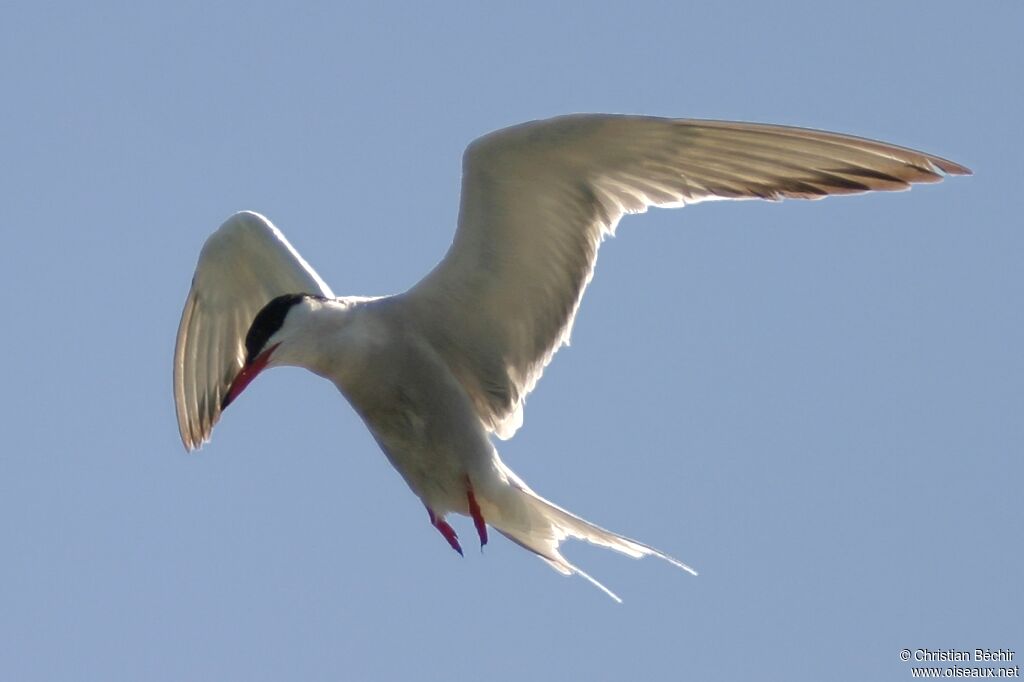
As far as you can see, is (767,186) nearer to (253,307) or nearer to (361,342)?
(361,342)

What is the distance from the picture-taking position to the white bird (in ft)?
19.6

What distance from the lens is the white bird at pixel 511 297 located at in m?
5.98

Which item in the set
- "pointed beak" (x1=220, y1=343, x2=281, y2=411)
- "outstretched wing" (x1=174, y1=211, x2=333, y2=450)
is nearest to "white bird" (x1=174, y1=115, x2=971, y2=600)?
"pointed beak" (x1=220, y1=343, x2=281, y2=411)

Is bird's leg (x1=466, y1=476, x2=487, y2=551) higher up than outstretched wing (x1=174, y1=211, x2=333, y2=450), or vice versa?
outstretched wing (x1=174, y1=211, x2=333, y2=450)

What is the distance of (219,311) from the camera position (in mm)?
7656

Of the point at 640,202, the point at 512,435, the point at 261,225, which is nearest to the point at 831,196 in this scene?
the point at 640,202

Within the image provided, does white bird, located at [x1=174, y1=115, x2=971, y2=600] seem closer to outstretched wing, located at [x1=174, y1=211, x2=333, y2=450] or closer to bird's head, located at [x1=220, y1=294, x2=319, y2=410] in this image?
bird's head, located at [x1=220, y1=294, x2=319, y2=410]

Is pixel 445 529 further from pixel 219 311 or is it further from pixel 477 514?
pixel 219 311

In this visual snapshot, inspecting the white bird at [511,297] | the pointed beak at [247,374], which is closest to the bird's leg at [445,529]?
the white bird at [511,297]

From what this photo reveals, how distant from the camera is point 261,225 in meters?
7.28

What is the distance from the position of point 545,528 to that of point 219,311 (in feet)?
6.86

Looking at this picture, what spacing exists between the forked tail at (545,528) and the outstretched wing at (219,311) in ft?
5.22

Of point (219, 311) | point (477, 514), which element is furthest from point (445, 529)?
point (219, 311)

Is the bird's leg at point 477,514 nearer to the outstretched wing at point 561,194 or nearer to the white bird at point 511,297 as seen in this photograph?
the white bird at point 511,297
